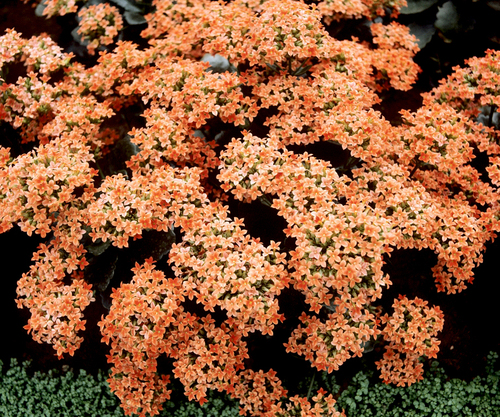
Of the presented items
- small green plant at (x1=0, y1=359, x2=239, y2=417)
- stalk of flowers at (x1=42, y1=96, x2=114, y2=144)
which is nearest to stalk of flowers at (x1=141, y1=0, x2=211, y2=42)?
stalk of flowers at (x1=42, y1=96, x2=114, y2=144)

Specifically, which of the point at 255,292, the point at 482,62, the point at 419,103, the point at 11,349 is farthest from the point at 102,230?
the point at 419,103

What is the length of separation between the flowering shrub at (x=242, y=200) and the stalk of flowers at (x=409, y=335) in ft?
0.04

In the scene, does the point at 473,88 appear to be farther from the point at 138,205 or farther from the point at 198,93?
the point at 138,205

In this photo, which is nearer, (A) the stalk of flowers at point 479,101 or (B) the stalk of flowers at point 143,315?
(B) the stalk of flowers at point 143,315

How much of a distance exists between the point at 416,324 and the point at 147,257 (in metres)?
1.55

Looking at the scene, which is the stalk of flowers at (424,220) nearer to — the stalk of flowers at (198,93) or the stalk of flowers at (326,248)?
the stalk of flowers at (326,248)

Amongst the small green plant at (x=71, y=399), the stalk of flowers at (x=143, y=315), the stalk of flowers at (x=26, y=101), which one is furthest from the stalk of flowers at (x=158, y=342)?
the stalk of flowers at (x=26, y=101)

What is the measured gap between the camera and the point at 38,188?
230 centimetres

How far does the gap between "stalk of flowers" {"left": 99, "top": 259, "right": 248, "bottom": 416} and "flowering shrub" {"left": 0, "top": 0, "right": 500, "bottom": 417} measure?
0.03ft

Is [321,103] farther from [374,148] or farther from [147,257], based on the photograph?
[147,257]

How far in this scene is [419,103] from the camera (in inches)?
164

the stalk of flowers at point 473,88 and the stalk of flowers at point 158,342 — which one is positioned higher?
the stalk of flowers at point 473,88

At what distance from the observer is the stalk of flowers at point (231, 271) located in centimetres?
211

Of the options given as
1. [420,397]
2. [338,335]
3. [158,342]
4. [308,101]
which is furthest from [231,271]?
[420,397]
